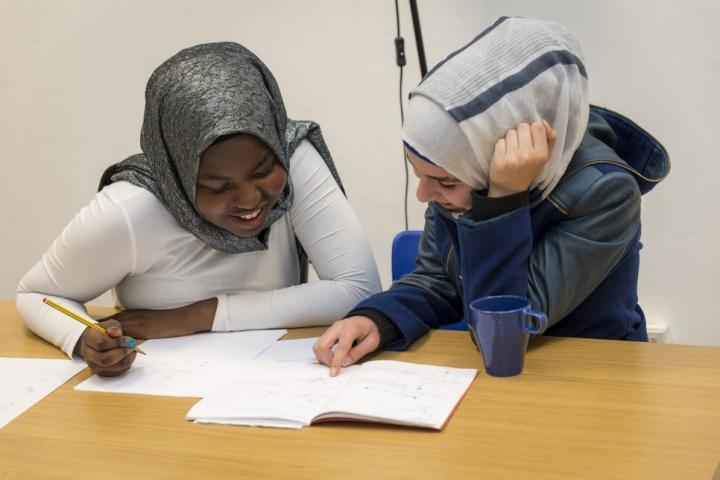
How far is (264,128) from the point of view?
1.52 m

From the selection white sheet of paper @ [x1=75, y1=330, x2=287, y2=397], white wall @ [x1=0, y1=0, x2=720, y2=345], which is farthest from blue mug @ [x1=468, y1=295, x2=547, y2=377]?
white wall @ [x1=0, y1=0, x2=720, y2=345]

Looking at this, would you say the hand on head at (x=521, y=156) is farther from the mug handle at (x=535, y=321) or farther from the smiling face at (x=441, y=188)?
the mug handle at (x=535, y=321)

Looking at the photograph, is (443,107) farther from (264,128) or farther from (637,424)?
(637,424)

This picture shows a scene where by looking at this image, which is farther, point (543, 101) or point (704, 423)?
point (543, 101)

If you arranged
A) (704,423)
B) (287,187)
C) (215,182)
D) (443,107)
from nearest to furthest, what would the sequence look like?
(704,423)
(443,107)
(215,182)
(287,187)

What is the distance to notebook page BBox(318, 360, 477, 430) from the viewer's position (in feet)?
3.65

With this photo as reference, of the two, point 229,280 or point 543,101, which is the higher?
point 543,101

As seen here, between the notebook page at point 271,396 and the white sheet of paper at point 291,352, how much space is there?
3 centimetres

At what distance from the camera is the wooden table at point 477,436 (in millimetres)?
985

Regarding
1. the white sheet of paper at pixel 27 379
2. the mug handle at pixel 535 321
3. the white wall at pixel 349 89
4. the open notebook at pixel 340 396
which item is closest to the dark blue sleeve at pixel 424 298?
the open notebook at pixel 340 396

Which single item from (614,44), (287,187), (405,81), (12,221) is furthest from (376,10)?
(12,221)

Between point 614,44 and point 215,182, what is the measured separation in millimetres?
1480

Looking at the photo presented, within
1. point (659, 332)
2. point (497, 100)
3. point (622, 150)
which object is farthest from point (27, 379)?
point (659, 332)

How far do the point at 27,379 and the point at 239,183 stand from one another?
49 cm
